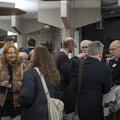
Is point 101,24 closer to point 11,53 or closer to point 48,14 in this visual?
point 48,14

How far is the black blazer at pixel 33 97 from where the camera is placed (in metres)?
4.20

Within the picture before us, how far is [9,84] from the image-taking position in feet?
16.5

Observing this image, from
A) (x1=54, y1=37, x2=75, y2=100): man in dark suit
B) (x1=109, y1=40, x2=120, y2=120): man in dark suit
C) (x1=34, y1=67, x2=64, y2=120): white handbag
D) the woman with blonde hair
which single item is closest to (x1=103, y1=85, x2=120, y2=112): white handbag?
(x1=109, y1=40, x2=120, y2=120): man in dark suit

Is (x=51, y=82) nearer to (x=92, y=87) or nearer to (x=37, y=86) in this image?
(x=37, y=86)

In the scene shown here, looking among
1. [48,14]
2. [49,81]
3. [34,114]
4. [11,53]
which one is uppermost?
[48,14]

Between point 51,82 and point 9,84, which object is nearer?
point 51,82

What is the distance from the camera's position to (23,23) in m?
20.6

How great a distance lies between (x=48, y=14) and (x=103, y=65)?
10.9m

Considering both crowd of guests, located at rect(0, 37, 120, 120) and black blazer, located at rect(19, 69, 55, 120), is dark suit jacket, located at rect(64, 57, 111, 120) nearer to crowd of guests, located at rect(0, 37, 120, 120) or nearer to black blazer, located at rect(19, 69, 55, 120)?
crowd of guests, located at rect(0, 37, 120, 120)

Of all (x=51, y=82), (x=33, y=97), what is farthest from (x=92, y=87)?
(x=33, y=97)

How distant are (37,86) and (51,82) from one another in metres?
0.22

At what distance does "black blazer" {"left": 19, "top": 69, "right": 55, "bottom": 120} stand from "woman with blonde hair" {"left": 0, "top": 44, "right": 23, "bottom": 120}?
2.52 ft

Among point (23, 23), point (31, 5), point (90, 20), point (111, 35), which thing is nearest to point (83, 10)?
point (90, 20)

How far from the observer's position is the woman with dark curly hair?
421 cm
